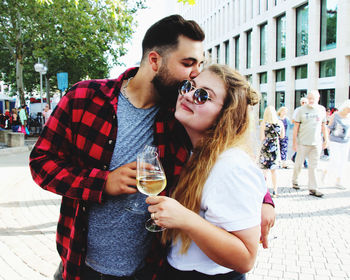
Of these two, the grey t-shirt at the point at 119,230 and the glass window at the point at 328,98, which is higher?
the glass window at the point at 328,98

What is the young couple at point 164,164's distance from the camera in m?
1.41

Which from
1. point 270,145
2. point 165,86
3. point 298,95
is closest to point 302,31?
point 298,95

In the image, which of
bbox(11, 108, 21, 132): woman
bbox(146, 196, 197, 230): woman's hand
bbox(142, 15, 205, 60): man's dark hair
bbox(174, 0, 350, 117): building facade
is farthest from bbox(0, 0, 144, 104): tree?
bbox(146, 196, 197, 230): woman's hand

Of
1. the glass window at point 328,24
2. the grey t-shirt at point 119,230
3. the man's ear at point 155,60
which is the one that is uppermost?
the glass window at point 328,24

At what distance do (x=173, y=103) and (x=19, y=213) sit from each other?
180 inches

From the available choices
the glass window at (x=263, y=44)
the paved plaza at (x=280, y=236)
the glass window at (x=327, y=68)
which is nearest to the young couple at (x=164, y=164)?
the paved plaza at (x=280, y=236)

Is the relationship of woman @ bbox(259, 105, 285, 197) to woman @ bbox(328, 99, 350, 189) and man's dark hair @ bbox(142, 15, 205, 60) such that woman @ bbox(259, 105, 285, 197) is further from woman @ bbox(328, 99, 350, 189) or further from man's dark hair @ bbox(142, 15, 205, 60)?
man's dark hair @ bbox(142, 15, 205, 60)

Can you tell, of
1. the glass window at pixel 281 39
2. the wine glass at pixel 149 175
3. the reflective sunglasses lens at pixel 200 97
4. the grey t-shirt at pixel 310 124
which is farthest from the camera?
the glass window at pixel 281 39

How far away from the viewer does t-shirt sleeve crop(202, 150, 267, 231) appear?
1.38m

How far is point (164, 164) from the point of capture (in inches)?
72.3

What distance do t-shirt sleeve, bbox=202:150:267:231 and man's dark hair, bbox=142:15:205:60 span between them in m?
0.89

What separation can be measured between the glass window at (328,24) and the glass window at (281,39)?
494 cm

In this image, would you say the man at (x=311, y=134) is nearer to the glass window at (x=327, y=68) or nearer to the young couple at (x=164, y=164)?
the young couple at (x=164, y=164)

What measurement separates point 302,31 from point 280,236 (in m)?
23.9
